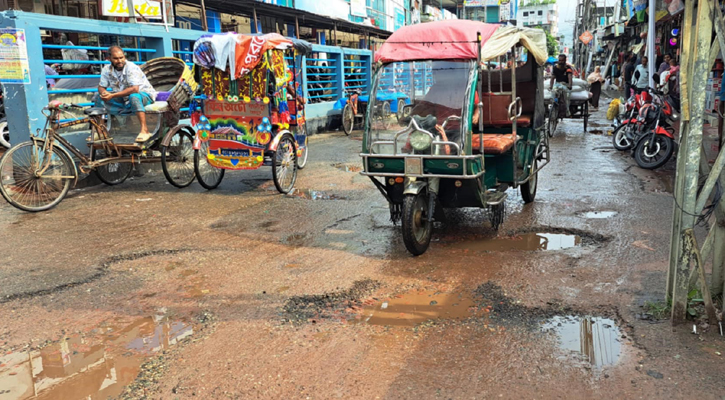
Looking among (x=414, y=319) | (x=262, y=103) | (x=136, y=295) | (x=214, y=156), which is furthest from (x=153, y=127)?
(x=414, y=319)

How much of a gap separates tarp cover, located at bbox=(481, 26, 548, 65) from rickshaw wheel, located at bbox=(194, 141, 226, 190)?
4.32m

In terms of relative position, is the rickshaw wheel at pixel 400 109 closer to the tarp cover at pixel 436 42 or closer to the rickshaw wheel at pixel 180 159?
the tarp cover at pixel 436 42

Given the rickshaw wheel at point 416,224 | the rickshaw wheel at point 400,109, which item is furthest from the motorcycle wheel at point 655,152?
the rickshaw wheel at point 416,224

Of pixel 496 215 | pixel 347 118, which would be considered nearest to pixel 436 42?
pixel 496 215

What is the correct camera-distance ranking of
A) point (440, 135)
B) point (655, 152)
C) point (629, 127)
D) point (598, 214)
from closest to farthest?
point (440, 135) → point (598, 214) → point (655, 152) → point (629, 127)

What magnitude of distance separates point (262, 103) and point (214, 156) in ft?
3.26

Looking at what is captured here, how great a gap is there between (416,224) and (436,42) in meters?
1.70

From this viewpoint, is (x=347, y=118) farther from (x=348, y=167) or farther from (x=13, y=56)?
(x=13, y=56)

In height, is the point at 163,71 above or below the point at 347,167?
above

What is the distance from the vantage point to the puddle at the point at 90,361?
10.4 feet

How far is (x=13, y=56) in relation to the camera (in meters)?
7.73

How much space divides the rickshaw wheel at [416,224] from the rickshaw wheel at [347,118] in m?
10.6

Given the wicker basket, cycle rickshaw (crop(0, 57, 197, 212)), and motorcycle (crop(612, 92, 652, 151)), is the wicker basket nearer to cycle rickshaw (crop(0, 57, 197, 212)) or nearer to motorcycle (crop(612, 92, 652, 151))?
cycle rickshaw (crop(0, 57, 197, 212))

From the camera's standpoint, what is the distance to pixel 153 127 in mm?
8336
